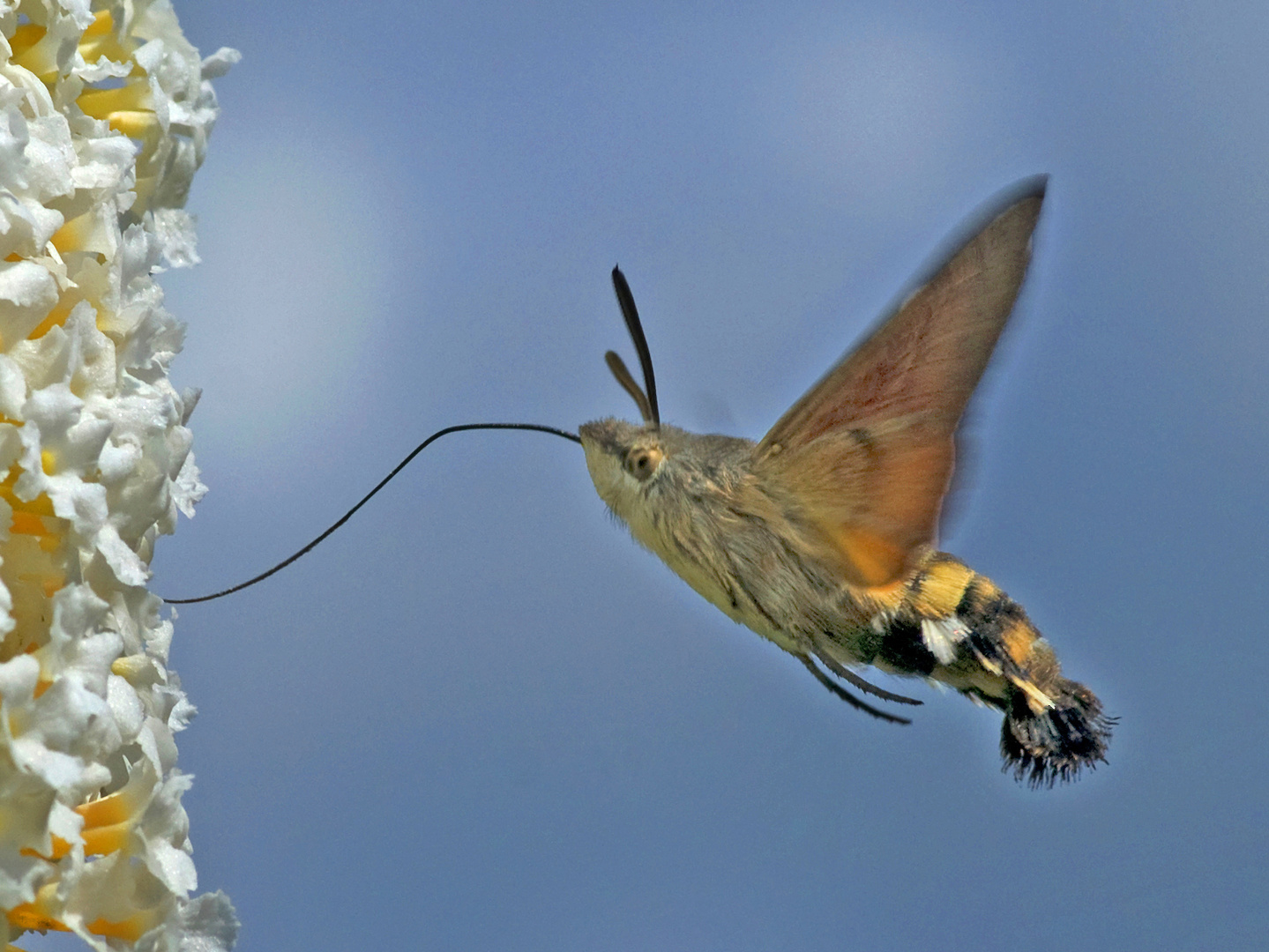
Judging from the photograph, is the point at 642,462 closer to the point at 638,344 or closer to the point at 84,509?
the point at 638,344

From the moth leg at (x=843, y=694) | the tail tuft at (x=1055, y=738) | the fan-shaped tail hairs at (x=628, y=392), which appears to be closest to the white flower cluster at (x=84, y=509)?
the fan-shaped tail hairs at (x=628, y=392)

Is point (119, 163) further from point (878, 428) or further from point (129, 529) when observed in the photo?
point (878, 428)

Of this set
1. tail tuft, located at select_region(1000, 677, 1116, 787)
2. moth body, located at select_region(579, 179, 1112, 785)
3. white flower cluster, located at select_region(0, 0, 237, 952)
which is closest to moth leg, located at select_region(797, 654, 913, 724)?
moth body, located at select_region(579, 179, 1112, 785)

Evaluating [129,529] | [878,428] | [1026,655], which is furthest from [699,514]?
[129,529]

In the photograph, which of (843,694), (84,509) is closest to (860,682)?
(843,694)

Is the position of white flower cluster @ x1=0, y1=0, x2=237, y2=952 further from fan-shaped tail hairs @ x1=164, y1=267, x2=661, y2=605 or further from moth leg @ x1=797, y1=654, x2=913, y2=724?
moth leg @ x1=797, y1=654, x2=913, y2=724

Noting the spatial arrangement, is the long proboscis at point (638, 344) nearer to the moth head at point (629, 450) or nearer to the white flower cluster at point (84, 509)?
the moth head at point (629, 450)
